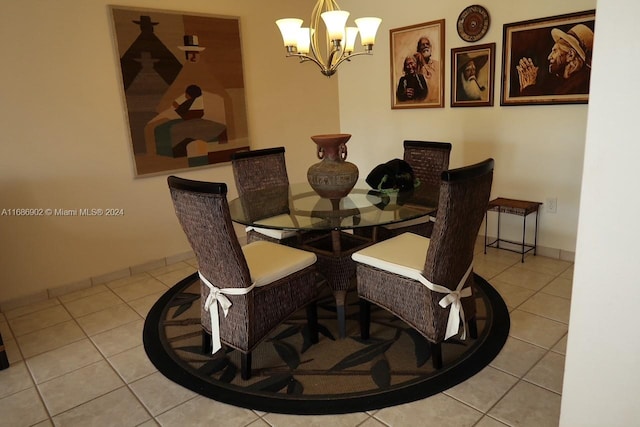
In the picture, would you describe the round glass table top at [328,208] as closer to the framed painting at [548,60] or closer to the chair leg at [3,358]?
the framed painting at [548,60]

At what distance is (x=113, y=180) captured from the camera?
3.41 m

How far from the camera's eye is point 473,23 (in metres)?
3.57

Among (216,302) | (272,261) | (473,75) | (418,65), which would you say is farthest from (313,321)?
(418,65)

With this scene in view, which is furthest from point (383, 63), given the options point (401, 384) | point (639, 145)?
point (639, 145)

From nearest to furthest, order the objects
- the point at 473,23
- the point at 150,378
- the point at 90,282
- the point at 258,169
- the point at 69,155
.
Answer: the point at 150,378 < the point at 69,155 < the point at 258,169 < the point at 90,282 < the point at 473,23

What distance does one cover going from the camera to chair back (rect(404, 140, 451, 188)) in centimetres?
311

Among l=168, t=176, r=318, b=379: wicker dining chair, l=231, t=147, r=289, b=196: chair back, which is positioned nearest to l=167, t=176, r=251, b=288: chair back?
l=168, t=176, r=318, b=379: wicker dining chair

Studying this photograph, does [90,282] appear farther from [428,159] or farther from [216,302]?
[428,159]

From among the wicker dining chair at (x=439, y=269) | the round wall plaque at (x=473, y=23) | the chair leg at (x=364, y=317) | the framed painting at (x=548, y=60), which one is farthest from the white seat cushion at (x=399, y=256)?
the round wall plaque at (x=473, y=23)

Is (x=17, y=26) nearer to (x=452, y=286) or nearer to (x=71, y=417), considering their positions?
(x=71, y=417)

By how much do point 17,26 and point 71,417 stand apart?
2524 mm

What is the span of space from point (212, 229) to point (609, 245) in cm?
143

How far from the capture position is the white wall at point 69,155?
2922mm

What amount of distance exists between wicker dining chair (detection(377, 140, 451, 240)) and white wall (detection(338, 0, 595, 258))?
78 centimetres
